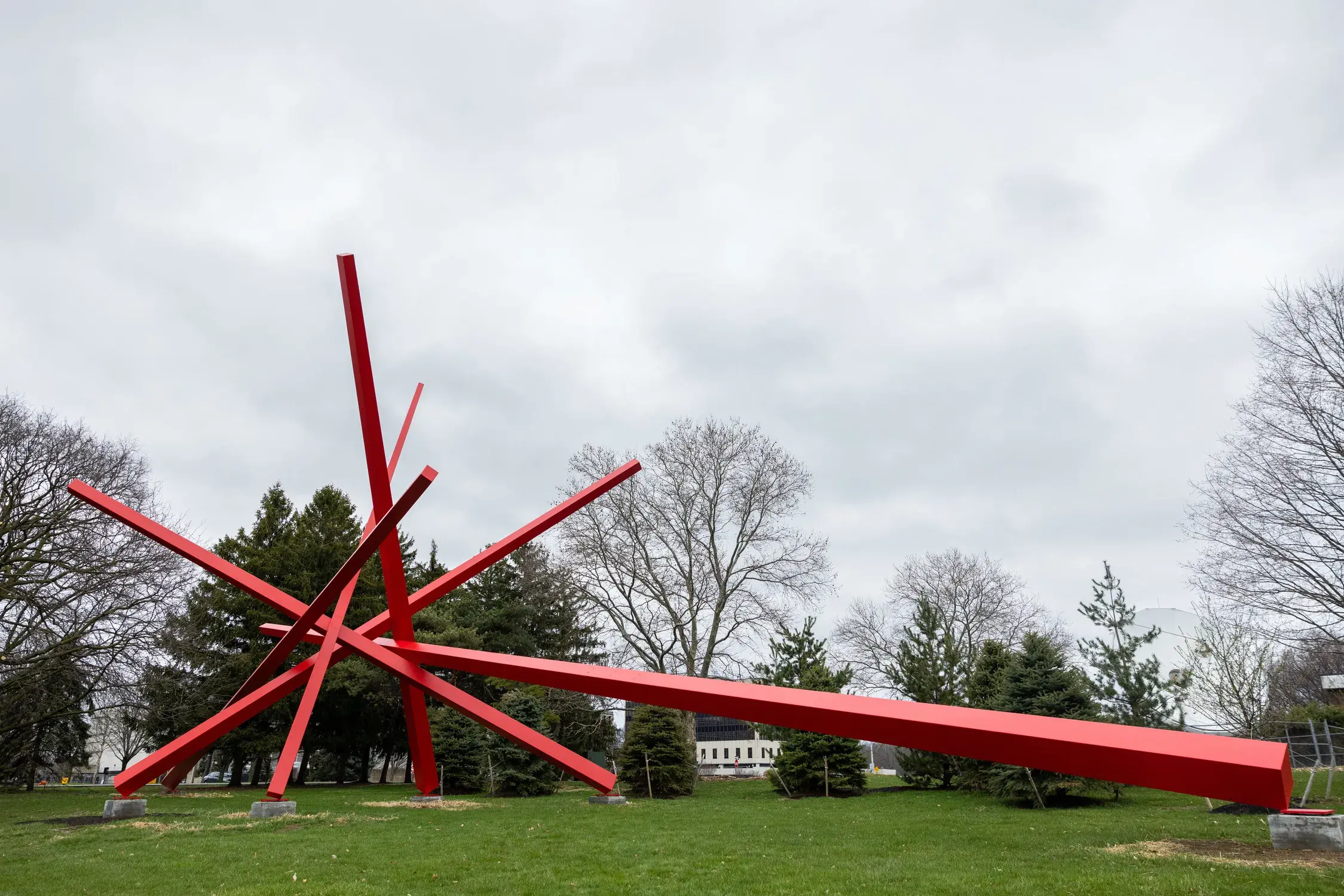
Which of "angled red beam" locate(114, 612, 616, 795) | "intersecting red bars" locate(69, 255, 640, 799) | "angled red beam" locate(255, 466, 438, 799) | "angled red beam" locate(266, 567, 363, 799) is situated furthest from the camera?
"angled red beam" locate(266, 567, 363, 799)

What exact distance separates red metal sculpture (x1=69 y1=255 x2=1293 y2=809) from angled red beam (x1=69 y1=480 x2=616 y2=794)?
0.03m

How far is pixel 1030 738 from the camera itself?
139 inches

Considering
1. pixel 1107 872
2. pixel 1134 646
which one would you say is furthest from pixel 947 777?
pixel 1107 872

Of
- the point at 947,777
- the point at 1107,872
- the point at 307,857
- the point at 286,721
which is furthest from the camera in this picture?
the point at 286,721

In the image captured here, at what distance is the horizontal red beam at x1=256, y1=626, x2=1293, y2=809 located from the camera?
10.1 ft

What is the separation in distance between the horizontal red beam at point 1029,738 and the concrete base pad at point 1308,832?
6.87 meters

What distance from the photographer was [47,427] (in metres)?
18.3

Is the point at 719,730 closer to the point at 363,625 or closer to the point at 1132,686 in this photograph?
the point at 1132,686

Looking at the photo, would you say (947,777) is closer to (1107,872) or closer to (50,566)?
(1107,872)

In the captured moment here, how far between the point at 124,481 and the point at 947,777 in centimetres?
2197

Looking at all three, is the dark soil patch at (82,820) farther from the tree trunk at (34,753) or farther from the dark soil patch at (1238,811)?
the dark soil patch at (1238,811)

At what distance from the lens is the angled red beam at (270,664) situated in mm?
12414

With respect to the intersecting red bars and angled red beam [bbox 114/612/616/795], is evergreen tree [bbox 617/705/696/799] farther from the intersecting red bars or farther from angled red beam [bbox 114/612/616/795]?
angled red beam [bbox 114/612/616/795]

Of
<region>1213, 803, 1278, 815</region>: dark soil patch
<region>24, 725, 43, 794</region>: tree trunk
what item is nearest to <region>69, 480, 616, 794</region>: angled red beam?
<region>1213, 803, 1278, 815</region>: dark soil patch
